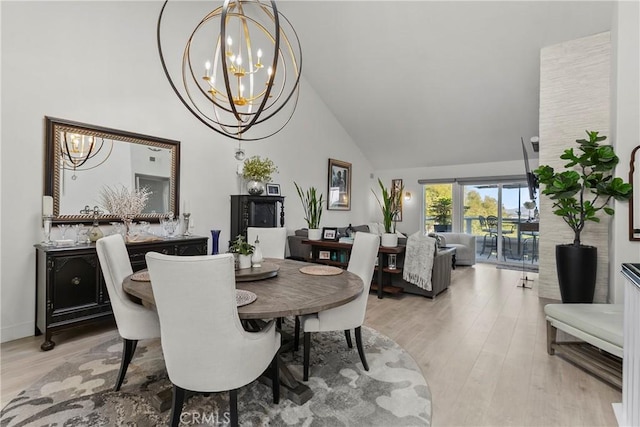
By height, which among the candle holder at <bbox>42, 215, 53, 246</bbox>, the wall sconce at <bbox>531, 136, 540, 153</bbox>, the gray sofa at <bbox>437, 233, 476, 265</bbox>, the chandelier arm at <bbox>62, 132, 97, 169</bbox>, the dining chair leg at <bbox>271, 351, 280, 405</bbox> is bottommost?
the dining chair leg at <bbox>271, 351, 280, 405</bbox>

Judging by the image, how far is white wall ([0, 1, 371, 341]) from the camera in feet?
9.20

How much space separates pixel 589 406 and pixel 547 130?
348 centimetres

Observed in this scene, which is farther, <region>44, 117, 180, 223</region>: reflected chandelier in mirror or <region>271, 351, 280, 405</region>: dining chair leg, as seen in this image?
<region>44, 117, 180, 223</region>: reflected chandelier in mirror

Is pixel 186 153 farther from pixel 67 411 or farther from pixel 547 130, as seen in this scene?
pixel 547 130

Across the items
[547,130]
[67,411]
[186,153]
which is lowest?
[67,411]

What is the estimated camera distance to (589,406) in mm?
1872

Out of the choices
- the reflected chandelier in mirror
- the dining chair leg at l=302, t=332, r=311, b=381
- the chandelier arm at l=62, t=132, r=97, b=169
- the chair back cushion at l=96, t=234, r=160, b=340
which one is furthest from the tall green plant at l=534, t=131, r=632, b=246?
the chandelier arm at l=62, t=132, r=97, b=169

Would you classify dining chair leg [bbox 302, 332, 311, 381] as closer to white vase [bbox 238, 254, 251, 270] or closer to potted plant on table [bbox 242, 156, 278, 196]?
white vase [bbox 238, 254, 251, 270]

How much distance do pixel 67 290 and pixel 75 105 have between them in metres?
1.85

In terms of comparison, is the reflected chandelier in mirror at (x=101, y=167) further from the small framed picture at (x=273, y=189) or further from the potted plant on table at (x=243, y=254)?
the potted plant on table at (x=243, y=254)

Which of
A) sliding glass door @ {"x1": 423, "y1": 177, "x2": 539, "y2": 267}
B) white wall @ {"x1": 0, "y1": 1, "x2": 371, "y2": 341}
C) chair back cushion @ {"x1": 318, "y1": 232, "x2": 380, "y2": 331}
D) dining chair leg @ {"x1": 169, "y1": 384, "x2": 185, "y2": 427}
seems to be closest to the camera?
dining chair leg @ {"x1": 169, "y1": 384, "x2": 185, "y2": 427}

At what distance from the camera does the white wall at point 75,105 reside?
280cm

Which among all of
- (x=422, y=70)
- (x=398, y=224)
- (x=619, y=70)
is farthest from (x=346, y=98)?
(x=619, y=70)

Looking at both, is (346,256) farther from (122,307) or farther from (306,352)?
(122,307)
